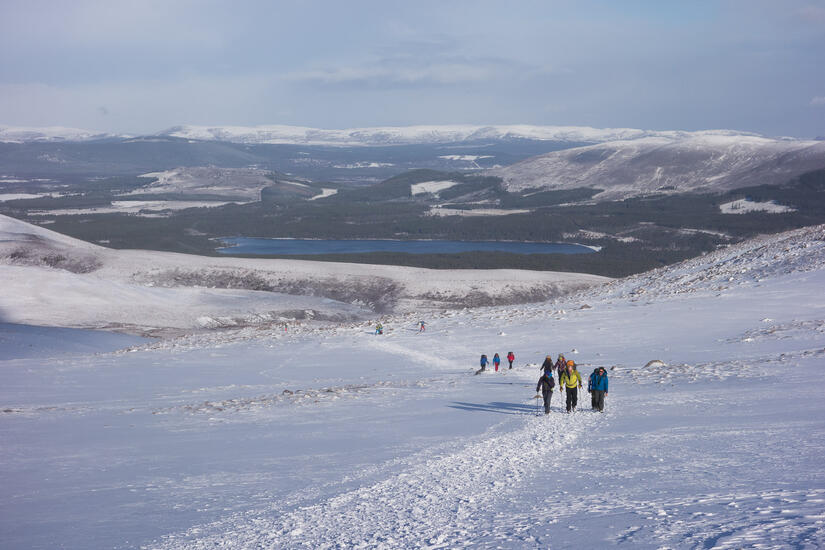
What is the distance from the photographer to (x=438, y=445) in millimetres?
12438

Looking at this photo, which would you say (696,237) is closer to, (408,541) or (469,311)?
(469,311)

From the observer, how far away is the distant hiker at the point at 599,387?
1455 centimetres

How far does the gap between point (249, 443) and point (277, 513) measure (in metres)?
4.58

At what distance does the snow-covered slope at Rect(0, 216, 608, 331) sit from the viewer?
4778cm

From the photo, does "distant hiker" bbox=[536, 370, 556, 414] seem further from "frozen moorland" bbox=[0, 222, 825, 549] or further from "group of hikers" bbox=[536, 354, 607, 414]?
"frozen moorland" bbox=[0, 222, 825, 549]

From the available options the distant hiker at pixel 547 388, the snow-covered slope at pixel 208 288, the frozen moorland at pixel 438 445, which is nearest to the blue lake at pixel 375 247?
the snow-covered slope at pixel 208 288

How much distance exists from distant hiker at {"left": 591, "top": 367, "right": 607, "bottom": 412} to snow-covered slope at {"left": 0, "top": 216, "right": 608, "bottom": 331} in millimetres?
36134

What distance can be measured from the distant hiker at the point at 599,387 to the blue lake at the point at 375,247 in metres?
87.0

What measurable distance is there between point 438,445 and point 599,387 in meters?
4.02

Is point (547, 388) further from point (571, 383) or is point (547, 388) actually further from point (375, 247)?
point (375, 247)

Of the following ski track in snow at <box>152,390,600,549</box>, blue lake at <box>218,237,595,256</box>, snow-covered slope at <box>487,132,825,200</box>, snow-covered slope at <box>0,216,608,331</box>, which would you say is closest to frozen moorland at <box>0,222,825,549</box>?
ski track in snow at <box>152,390,600,549</box>

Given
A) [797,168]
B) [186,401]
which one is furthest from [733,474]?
[797,168]

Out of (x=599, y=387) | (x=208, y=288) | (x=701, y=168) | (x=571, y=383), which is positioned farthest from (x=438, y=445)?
(x=701, y=168)

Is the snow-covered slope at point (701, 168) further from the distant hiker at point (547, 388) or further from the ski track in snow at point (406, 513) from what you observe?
the ski track in snow at point (406, 513)
